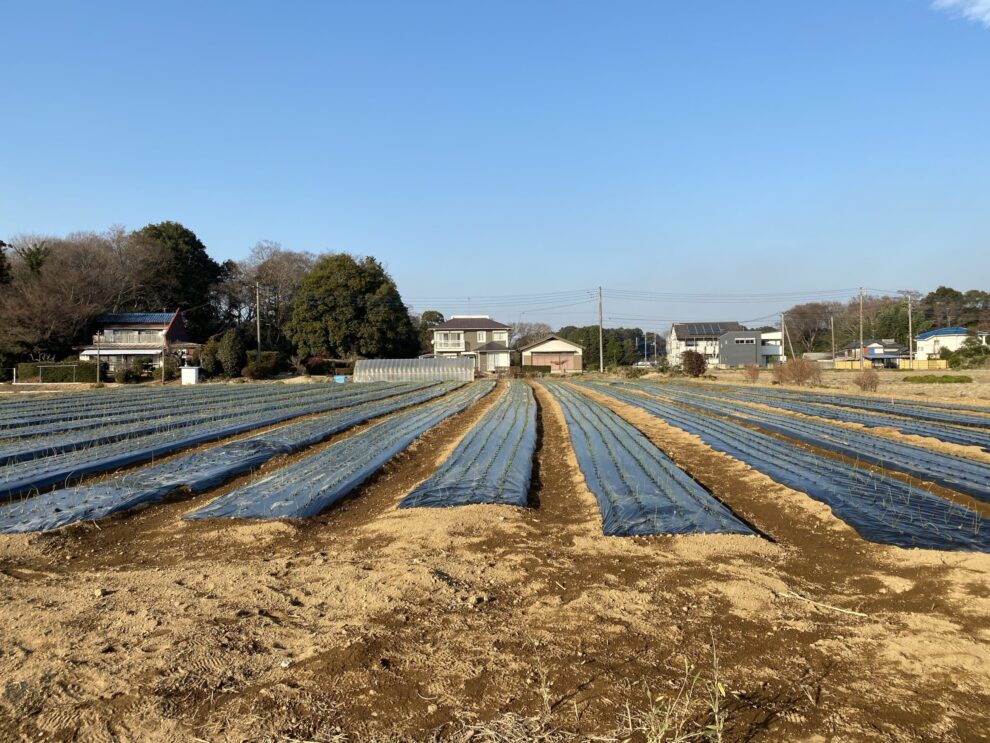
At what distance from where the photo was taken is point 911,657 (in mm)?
2674

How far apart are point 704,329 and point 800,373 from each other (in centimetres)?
4419

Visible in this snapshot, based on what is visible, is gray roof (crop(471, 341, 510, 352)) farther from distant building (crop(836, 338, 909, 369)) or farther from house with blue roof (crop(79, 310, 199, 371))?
distant building (crop(836, 338, 909, 369))

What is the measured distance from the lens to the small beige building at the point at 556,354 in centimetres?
4869

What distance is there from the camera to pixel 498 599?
3.46 meters

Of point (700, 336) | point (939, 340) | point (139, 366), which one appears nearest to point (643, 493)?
point (139, 366)

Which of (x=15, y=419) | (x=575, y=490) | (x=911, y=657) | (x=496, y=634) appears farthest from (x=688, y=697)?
(x=15, y=419)

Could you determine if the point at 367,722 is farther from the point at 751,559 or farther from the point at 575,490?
the point at 575,490

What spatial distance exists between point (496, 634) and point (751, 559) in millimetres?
2194

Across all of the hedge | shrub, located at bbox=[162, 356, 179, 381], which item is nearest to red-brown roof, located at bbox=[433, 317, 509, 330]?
shrub, located at bbox=[162, 356, 179, 381]

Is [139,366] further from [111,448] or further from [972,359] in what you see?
[972,359]

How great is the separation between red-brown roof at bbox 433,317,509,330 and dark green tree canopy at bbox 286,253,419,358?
939 centimetres

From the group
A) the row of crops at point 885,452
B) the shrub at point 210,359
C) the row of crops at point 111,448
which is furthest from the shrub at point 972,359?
the shrub at point 210,359

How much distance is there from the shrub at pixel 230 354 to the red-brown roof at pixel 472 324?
20392mm

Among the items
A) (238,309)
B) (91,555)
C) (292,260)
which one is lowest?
(91,555)
